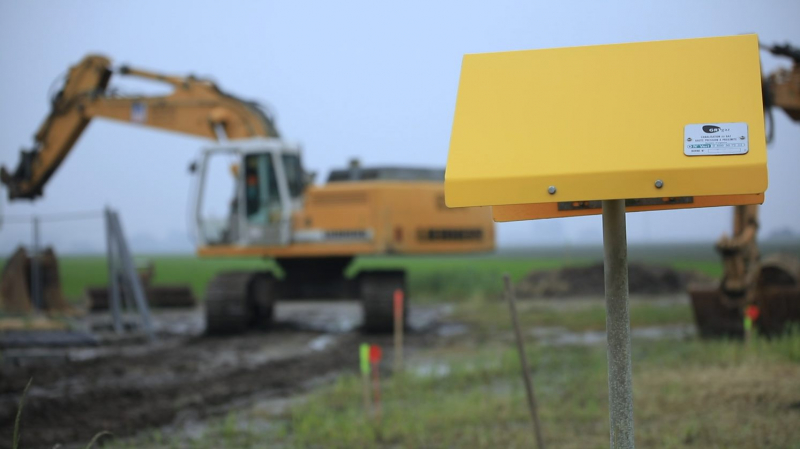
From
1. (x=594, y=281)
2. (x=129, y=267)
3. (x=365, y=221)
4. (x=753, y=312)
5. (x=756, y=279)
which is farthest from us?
(x=594, y=281)

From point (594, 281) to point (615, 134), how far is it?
22244mm

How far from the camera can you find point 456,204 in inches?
122

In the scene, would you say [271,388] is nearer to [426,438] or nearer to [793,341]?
[426,438]

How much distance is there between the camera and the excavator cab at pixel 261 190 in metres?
14.9

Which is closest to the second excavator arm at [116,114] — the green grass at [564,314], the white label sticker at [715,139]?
the green grass at [564,314]

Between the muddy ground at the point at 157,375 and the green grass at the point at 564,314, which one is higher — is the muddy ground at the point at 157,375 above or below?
above

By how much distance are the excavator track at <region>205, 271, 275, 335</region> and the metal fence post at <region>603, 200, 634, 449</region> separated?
11669 mm

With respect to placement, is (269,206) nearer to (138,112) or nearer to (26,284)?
(138,112)

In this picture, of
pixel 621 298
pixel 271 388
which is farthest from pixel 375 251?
pixel 621 298

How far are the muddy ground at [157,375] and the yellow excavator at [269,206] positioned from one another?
2.57ft

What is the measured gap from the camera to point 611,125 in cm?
313

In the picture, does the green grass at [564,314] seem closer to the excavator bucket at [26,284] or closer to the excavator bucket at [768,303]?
the excavator bucket at [768,303]

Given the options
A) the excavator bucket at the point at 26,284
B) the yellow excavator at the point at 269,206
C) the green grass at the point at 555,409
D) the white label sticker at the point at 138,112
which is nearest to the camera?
the green grass at the point at 555,409

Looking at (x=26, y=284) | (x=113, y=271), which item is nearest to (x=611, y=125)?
(x=113, y=271)
